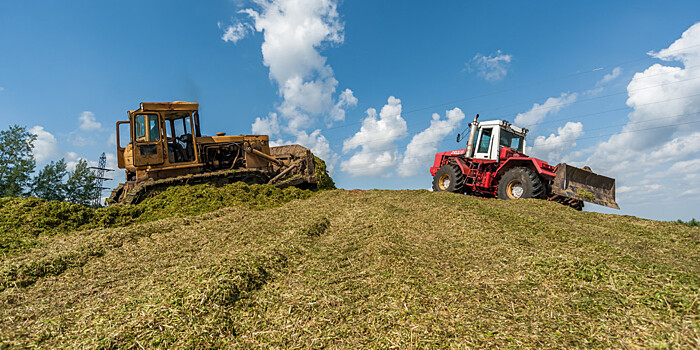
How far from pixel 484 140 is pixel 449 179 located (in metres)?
1.86

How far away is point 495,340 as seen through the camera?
2930 mm

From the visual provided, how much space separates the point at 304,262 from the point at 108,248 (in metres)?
3.49

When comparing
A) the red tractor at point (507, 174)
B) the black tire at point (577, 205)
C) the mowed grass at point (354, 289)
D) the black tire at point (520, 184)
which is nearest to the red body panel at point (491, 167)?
the red tractor at point (507, 174)

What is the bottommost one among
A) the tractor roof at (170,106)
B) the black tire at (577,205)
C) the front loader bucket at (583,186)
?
the black tire at (577,205)

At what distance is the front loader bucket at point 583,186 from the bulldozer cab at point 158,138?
11182 millimetres

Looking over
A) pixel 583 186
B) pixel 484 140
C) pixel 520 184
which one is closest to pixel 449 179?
pixel 484 140

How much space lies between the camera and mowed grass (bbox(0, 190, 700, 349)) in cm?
304

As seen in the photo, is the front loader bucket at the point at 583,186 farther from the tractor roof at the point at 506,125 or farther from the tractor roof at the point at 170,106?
the tractor roof at the point at 170,106

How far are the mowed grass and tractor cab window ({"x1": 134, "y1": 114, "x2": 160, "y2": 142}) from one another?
5293 millimetres

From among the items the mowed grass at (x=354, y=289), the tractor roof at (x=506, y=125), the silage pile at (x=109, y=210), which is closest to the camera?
the mowed grass at (x=354, y=289)

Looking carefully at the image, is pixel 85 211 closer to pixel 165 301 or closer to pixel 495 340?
pixel 165 301

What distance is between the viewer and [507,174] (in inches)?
439

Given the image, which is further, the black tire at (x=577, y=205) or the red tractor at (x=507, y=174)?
the black tire at (x=577, y=205)

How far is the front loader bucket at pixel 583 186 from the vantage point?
32.9 ft
